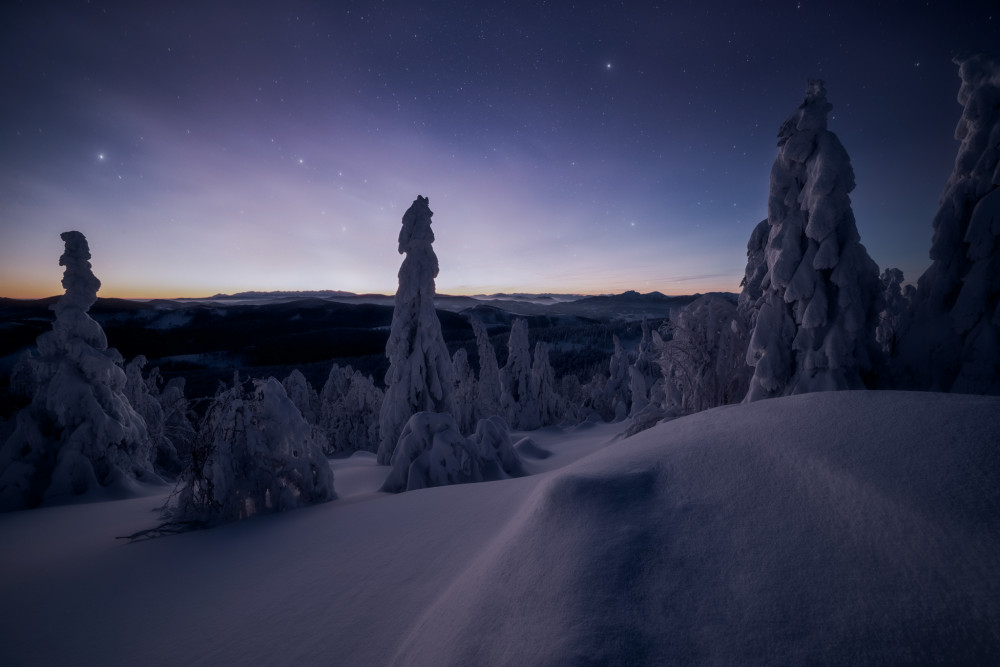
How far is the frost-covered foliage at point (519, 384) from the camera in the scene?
115 feet

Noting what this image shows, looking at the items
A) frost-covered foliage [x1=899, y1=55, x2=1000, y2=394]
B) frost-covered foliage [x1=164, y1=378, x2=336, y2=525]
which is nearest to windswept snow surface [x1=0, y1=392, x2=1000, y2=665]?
frost-covered foliage [x1=164, y1=378, x2=336, y2=525]

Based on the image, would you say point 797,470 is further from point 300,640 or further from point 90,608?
point 90,608

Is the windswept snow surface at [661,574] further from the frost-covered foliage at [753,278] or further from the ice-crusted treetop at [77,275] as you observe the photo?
the ice-crusted treetop at [77,275]

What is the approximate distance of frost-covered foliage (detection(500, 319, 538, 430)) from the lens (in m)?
35.2

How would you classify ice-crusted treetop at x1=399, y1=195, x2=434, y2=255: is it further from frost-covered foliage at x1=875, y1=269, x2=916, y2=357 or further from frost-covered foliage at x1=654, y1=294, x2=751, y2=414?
frost-covered foliage at x1=875, y1=269, x2=916, y2=357

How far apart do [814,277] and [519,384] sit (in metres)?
28.7

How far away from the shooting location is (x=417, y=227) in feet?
58.4

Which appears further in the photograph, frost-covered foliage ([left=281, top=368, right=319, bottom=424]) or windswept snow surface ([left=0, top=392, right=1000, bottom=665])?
frost-covered foliage ([left=281, top=368, right=319, bottom=424])

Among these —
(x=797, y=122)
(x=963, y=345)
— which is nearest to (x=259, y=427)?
(x=797, y=122)

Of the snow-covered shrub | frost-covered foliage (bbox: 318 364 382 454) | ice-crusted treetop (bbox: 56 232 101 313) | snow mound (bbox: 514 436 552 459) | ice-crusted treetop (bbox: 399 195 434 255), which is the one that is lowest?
frost-covered foliage (bbox: 318 364 382 454)

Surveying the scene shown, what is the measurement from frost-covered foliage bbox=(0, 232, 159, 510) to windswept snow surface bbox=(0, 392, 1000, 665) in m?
8.68

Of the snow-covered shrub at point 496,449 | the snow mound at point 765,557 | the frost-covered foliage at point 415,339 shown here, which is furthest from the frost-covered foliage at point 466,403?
the snow mound at point 765,557

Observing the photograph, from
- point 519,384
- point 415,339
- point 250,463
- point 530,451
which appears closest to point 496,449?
point 530,451

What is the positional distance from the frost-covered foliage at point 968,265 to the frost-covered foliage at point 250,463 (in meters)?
13.6
